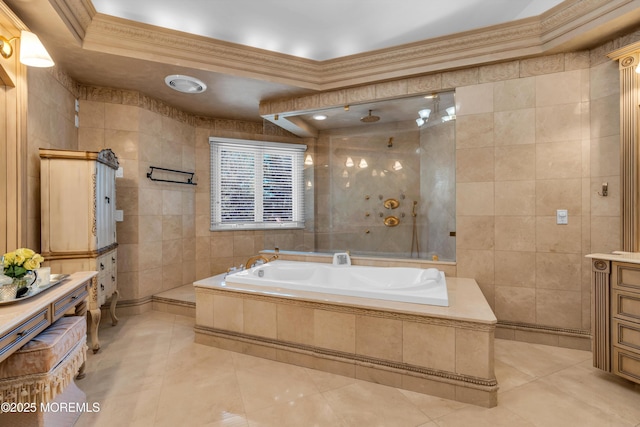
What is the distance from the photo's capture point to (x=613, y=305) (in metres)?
1.89

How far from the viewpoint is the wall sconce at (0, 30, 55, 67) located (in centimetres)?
179

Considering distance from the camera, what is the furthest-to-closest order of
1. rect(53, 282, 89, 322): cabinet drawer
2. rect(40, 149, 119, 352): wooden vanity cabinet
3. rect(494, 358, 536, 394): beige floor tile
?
rect(40, 149, 119, 352): wooden vanity cabinet, rect(494, 358, 536, 394): beige floor tile, rect(53, 282, 89, 322): cabinet drawer

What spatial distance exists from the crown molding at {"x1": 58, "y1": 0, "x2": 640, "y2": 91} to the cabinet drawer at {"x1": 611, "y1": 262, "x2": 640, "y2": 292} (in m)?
1.63

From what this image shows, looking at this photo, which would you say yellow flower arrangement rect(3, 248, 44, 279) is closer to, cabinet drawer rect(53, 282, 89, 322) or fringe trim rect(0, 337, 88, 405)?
cabinet drawer rect(53, 282, 89, 322)

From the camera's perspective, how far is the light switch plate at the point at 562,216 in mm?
2475

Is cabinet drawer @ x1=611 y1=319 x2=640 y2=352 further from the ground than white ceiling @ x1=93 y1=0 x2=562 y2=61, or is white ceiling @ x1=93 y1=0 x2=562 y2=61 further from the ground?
white ceiling @ x1=93 y1=0 x2=562 y2=61

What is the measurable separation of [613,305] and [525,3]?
6.94 ft

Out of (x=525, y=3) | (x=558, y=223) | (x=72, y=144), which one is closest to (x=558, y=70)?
(x=525, y=3)

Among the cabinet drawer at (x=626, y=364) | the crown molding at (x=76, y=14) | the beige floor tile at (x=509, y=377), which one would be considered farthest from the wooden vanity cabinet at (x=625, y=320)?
the crown molding at (x=76, y=14)

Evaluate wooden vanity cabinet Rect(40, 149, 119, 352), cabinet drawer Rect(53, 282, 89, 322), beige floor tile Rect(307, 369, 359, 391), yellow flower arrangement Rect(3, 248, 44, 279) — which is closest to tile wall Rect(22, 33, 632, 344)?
wooden vanity cabinet Rect(40, 149, 119, 352)

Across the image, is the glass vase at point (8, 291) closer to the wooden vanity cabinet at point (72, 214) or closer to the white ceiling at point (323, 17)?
the wooden vanity cabinet at point (72, 214)

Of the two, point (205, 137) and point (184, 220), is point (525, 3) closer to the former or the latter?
point (205, 137)

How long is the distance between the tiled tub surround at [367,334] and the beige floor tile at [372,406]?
0.32 feet

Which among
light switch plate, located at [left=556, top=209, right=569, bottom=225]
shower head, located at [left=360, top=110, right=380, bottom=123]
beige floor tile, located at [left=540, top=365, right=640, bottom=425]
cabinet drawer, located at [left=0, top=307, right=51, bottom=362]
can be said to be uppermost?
shower head, located at [left=360, top=110, right=380, bottom=123]
